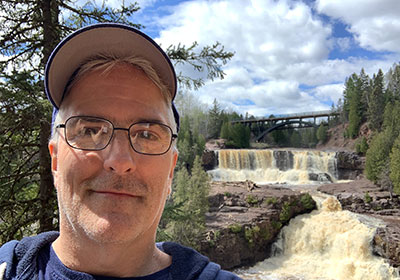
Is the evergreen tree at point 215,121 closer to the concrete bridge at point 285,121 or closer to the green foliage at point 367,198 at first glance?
the concrete bridge at point 285,121

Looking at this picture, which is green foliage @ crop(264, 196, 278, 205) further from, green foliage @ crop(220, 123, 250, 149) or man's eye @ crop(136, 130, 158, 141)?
green foliage @ crop(220, 123, 250, 149)

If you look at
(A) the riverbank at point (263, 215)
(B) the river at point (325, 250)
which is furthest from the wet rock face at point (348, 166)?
(B) the river at point (325, 250)

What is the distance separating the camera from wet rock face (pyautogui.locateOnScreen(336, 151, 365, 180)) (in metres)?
30.8

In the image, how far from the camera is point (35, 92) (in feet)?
10.9

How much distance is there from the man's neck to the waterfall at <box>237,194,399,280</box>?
15.1 m

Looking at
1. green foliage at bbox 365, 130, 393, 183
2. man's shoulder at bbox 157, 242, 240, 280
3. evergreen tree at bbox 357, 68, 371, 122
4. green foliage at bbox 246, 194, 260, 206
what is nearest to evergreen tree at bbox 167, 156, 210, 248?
green foliage at bbox 246, 194, 260, 206

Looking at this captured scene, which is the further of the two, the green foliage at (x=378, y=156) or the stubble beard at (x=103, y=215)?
the green foliage at (x=378, y=156)

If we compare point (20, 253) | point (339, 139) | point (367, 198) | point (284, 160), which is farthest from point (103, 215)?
point (339, 139)

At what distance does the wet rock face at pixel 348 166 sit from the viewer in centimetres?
3081

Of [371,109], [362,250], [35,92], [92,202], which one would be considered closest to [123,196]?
[92,202]

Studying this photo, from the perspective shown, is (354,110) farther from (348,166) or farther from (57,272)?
(57,272)

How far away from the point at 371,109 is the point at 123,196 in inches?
1787

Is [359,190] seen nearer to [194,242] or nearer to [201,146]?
[194,242]

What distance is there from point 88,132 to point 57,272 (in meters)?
0.51
